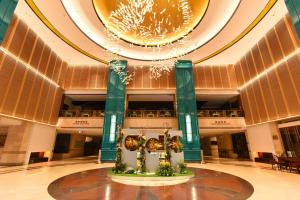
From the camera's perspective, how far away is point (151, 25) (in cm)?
973

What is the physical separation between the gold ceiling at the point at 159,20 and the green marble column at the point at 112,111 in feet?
13.4

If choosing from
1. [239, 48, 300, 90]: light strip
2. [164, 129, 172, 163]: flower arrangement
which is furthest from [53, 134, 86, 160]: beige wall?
[239, 48, 300, 90]: light strip

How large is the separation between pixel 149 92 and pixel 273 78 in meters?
9.47

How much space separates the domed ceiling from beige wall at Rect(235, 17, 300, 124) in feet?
2.72

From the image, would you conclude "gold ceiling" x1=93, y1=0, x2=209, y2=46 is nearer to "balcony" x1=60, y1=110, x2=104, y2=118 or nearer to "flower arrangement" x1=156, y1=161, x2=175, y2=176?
"balcony" x1=60, y1=110, x2=104, y2=118

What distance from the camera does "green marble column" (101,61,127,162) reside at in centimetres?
1236

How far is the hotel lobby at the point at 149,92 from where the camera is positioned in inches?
228

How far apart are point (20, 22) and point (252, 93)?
1723 cm

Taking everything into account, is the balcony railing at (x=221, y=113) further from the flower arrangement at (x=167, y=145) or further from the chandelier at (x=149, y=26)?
the flower arrangement at (x=167, y=145)

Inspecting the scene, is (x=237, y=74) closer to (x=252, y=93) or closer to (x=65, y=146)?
(x=252, y=93)

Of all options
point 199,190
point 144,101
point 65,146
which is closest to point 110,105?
point 144,101

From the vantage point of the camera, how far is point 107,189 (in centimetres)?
490

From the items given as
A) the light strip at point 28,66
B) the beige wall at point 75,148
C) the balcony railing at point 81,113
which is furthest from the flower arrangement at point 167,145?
the beige wall at point 75,148

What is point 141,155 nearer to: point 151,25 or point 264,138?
point 151,25
